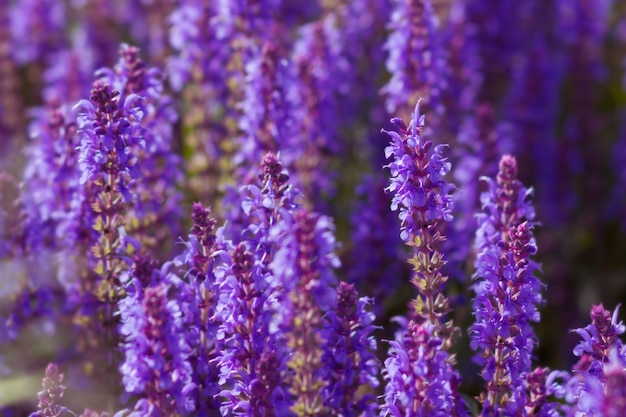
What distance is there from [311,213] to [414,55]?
120 inches

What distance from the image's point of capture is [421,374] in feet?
13.4

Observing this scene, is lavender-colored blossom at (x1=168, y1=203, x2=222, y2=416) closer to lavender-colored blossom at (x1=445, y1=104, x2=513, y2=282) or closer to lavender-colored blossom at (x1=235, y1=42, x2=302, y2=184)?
lavender-colored blossom at (x1=235, y1=42, x2=302, y2=184)

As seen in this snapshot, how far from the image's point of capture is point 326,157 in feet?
25.4

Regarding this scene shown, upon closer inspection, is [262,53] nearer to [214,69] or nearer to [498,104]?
[214,69]

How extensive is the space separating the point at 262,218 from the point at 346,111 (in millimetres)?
4213

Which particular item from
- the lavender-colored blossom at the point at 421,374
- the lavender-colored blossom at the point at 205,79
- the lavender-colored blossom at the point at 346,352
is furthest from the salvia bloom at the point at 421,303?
the lavender-colored blossom at the point at 205,79

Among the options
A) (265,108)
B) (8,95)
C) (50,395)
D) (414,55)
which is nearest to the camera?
(50,395)

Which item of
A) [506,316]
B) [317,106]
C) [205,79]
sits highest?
[205,79]

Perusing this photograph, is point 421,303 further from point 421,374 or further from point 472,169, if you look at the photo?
point 472,169

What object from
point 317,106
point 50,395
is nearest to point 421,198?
point 50,395

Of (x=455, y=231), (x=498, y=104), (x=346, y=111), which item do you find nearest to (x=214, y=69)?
(x=346, y=111)

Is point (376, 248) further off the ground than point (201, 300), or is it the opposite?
point (376, 248)

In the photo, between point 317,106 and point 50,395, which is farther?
point 317,106

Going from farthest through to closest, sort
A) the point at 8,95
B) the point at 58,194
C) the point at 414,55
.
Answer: the point at 8,95
the point at 414,55
the point at 58,194
